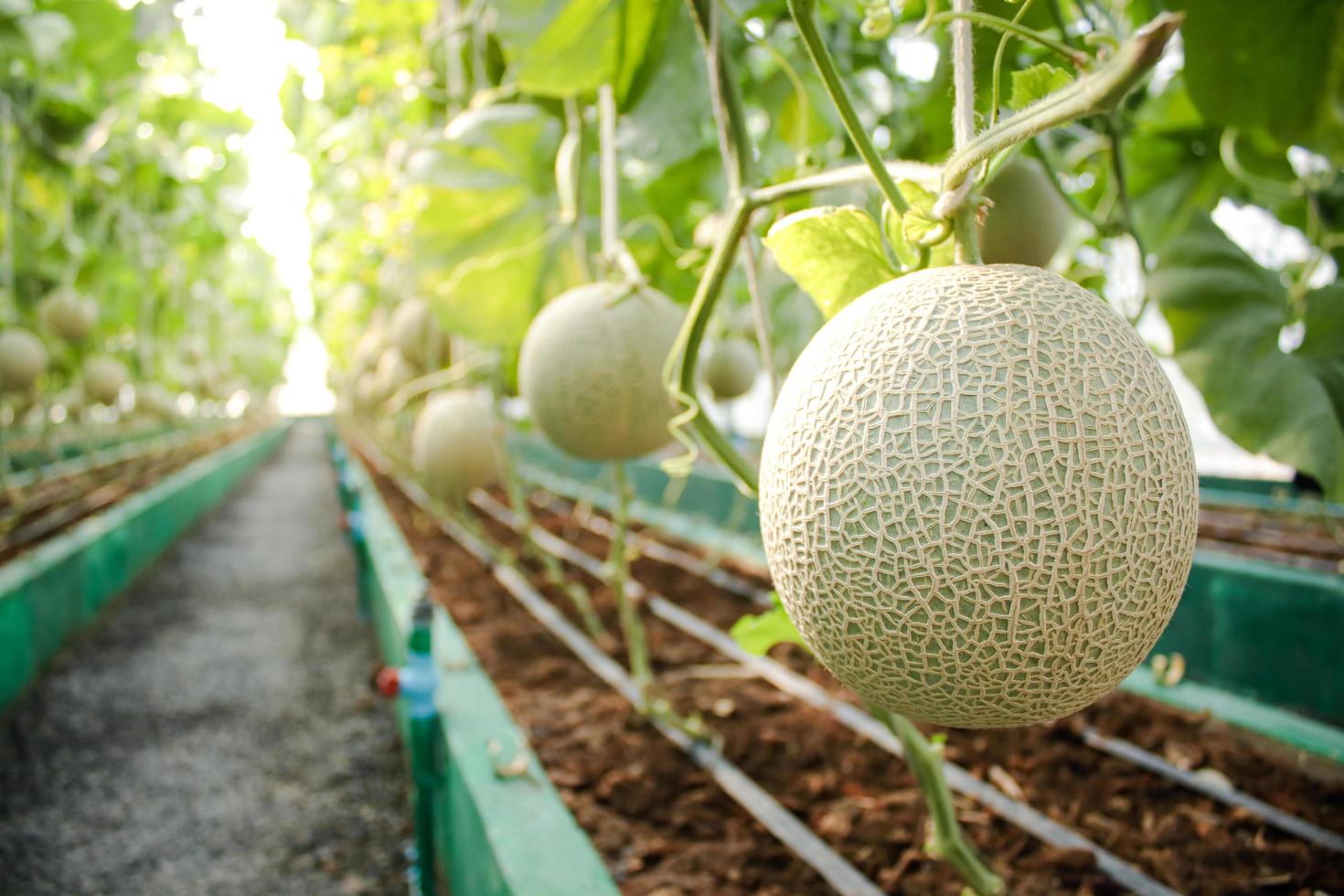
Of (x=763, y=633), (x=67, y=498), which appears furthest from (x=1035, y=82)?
(x=67, y=498)

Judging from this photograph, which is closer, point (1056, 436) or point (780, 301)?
point (1056, 436)

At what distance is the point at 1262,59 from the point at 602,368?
978 mm

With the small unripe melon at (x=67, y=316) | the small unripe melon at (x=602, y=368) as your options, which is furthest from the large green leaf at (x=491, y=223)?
the small unripe melon at (x=67, y=316)

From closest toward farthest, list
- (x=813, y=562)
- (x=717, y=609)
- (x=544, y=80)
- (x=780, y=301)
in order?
1. (x=813, y=562)
2. (x=544, y=80)
3. (x=780, y=301)
4. (x=717, y=609)

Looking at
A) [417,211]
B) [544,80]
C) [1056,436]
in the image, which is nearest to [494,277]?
[417,211]

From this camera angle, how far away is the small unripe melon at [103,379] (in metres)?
5.68

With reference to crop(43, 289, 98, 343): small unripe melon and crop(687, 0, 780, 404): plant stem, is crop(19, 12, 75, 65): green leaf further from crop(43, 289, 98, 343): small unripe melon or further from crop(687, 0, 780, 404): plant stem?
crop(687, 0, 780, 404): plant stem

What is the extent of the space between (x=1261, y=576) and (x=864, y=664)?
1.91m

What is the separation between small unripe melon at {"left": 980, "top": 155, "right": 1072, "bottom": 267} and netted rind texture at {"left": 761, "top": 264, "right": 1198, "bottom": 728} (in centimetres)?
46

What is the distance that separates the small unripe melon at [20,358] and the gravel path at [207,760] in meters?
1.16

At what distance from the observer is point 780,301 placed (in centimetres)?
A: 185

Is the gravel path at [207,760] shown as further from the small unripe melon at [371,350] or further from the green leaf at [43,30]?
the green leaf at [43,30]

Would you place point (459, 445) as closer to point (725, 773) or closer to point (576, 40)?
point (725, 773)

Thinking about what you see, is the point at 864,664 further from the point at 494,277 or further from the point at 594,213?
the point at 594,213
